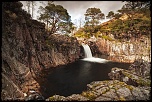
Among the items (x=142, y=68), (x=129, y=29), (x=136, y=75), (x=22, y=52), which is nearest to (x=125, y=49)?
(x=129, y=29)

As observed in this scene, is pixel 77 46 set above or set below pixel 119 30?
below

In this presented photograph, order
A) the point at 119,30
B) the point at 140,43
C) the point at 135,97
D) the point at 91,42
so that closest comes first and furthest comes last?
1. the point at 135,97
2. the point at 140,43
3. the point at 119,30
4. the point at 91,42

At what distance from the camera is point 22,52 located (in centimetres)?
2334

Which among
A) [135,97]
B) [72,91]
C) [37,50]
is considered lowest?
[72,91]

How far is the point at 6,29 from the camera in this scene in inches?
792

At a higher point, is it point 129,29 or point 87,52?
point 129,29

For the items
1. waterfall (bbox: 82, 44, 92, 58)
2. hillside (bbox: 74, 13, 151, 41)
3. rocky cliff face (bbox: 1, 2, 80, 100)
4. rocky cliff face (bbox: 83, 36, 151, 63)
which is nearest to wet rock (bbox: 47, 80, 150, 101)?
rocky cliff face (bbox: 1, 2, 80, 100)

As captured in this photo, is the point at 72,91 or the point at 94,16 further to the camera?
the point at 94,16

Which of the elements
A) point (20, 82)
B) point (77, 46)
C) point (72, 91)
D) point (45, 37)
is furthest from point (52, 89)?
point (77, 46)

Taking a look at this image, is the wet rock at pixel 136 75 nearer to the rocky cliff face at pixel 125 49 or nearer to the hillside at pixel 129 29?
the rocky cliff face at pixel 125 49

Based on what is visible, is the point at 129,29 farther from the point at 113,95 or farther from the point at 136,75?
the point at 113,95

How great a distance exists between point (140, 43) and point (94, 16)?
83.3ft

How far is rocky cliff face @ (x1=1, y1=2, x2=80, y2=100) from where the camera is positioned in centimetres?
1678

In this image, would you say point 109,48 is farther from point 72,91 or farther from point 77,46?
point 72,91
